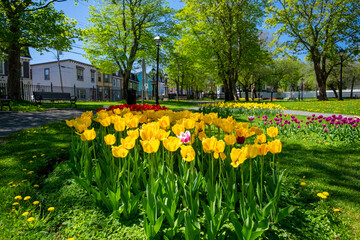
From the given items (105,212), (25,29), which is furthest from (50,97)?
(105,212)

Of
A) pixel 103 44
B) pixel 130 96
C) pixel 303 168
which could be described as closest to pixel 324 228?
pixel 303 168

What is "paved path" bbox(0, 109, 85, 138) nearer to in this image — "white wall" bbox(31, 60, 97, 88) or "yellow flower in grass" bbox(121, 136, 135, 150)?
"yellow flower in grass" bbox(121, 136, 135, 150)

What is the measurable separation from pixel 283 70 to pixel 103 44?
31206 mm

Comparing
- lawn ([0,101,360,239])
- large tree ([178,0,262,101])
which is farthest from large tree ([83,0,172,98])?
lawn ([0,101,360,239])

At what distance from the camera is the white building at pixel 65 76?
36.8 meters

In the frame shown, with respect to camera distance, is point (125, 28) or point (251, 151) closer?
point (251, 151)

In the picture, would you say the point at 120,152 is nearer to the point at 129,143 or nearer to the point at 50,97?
the point at 129,143

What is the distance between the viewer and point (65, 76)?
122ft

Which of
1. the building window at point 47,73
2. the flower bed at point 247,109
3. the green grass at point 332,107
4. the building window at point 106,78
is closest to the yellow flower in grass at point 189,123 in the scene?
the flower bed at point 247,109

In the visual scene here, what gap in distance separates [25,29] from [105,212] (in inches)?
582

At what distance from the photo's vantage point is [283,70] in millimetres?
40469

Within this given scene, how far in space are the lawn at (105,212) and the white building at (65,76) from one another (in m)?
35.8

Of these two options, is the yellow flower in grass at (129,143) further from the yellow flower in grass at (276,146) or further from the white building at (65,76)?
the white building at (65,76)

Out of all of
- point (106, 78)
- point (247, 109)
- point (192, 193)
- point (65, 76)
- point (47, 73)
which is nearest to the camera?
point (192, 193)
